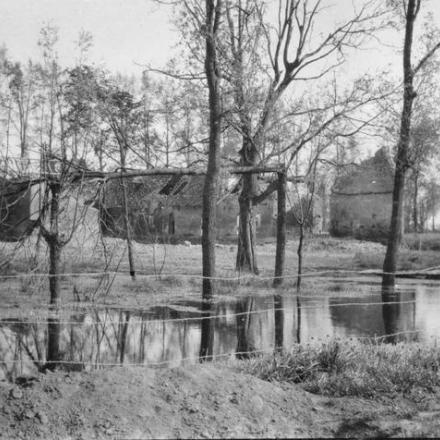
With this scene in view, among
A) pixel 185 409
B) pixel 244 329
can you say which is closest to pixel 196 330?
pixel 244 329

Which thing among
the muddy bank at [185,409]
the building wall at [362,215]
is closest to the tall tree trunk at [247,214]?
the muddy bank at [185,409]

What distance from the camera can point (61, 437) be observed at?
5.21 m

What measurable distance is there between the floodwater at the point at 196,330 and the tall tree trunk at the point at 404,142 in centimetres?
233

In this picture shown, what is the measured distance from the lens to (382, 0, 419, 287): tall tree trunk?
17.4 meters

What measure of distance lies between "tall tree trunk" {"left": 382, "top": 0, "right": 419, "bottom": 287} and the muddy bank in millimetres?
11774

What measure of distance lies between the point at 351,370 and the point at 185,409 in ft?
7.56

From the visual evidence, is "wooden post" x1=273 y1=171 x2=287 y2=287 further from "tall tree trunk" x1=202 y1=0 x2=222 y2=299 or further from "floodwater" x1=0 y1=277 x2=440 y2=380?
"tall tree trunk" x1=202 y1=0 x2=222 y2=299

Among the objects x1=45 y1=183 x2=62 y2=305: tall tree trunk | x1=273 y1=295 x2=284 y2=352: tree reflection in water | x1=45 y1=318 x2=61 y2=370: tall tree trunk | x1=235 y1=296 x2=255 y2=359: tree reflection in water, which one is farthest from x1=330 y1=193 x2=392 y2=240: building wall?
x1=45 y1=318 x2=61 y2=370: tall tree trunk

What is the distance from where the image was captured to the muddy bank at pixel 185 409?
5.35m

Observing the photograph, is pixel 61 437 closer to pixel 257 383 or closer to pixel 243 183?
pixel 257 383

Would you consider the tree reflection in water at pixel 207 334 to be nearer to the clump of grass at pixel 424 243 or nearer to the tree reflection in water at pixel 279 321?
the tree reflection in water at pixel 279 321

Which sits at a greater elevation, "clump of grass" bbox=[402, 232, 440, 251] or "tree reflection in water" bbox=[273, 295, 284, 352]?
"clump of grass" bbox=[402, 232, 440, 251]

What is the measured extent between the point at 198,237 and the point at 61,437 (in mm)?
38915

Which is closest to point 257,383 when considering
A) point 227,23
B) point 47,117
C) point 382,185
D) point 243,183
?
point 243,183
